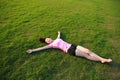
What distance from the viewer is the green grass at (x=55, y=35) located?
6.63 metres

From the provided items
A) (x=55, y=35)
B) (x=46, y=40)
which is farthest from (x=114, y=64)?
(x=55, y=35)

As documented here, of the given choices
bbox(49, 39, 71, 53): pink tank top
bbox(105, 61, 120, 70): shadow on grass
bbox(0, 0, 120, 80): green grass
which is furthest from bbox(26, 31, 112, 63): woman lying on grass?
bbox(105, 61, 120, 70): shadow on grass

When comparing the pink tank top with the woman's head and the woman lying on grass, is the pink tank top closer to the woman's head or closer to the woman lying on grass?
the woman lying on grass

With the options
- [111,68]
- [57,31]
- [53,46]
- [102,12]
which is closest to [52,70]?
[53,46]

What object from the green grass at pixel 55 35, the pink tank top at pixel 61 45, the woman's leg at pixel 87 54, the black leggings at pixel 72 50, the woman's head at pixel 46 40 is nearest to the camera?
the green grass at pixel 55 35

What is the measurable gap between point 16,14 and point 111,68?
6.20 metres

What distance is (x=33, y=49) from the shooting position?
7609 millimetres

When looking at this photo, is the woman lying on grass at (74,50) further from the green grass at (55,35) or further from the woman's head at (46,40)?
the green grass at (55,35)

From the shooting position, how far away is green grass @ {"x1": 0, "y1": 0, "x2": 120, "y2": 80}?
261 inches

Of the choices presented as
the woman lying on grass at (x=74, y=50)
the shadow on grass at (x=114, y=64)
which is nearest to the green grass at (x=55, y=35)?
the shadow on grass at (x=114, y=64)

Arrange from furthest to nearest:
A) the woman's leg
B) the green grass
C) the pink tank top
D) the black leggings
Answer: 1. the pink tank top
2. the black leggings
3. the woman's leg
4. the green grass

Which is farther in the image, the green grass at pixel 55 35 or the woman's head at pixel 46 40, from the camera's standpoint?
the woman's head at pixel 46 40

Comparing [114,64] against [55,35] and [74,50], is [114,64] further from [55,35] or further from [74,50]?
[55,35]

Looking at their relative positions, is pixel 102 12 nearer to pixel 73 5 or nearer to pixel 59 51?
pixel 73 5
